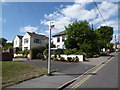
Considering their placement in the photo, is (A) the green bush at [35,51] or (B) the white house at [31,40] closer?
(A) the green bush at [35,51]

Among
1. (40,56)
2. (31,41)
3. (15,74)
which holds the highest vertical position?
(31,41)

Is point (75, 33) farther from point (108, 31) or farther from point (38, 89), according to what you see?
point (108, 31)

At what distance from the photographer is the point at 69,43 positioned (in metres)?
31.5

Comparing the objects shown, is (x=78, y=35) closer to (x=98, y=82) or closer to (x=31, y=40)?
(x=31, y=40)

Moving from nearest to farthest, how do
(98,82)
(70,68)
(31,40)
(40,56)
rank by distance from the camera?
(98,82)
(70,68)
(40,56)
(31,40)

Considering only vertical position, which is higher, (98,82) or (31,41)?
(31,41)

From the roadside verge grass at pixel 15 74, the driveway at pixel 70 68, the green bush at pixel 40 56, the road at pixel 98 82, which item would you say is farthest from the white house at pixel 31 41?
the road at pixel 98 82

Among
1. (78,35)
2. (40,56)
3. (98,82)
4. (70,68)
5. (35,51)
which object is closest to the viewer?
(98,82)

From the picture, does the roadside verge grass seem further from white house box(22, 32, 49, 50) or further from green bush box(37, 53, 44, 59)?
white house box(22, 32, 49, 50)

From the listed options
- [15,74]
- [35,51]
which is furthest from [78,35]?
[15,74]

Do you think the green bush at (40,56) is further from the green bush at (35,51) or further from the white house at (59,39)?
the white house at (59,39)

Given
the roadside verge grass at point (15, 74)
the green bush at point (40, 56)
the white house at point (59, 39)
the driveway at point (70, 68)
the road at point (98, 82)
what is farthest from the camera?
the white house at point (59, 39)

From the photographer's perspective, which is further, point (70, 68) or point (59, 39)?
point (59, 39)

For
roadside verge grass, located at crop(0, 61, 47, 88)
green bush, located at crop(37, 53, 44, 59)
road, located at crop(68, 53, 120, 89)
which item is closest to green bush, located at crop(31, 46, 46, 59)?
green bush, located at crop(37, 53, 44, 59)
